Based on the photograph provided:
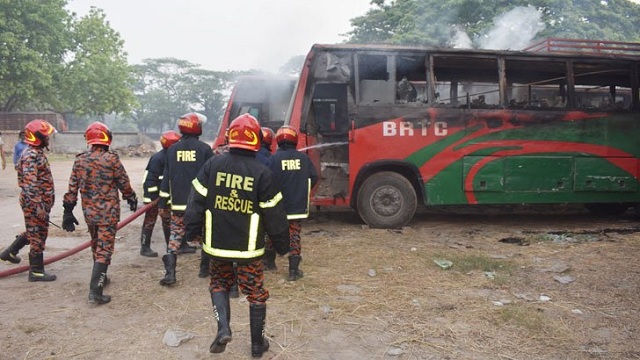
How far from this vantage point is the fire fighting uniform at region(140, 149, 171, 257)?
593 centimetres

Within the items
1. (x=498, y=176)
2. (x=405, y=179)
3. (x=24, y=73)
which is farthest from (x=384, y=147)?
(x=24, y=73)

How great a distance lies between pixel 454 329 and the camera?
376cm

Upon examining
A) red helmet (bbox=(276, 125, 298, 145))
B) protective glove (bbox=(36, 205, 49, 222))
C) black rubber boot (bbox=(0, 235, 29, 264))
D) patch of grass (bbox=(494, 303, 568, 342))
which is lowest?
patch of grass (bbox=(494, 303, 568, 342))

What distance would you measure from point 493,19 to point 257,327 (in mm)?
18195

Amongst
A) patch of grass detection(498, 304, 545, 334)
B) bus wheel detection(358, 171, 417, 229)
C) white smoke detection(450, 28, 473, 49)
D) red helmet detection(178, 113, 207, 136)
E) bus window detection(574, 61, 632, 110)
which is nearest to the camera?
patch of grass detection(498, 304, 545, 334)

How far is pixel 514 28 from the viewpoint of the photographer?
17.1 m

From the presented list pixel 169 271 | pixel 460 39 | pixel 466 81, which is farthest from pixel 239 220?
pixel 460 39

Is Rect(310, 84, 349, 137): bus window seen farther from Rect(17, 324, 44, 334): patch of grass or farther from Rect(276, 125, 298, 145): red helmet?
Rect(17, 324, 44, 334): patch of grass

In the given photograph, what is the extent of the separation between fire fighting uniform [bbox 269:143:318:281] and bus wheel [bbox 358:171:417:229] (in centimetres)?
240


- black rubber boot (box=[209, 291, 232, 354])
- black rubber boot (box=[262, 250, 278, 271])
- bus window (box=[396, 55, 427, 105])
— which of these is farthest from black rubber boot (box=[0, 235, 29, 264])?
bus window (box=[396, 55, 427, 105])

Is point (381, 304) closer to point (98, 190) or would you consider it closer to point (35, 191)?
point (98, 190)

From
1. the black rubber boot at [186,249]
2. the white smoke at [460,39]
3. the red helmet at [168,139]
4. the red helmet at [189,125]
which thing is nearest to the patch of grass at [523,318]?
the red helmet at [189,125]

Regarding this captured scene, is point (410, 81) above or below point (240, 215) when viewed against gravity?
above

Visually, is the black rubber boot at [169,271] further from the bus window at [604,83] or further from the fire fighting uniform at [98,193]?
the bus window at [604,83]
